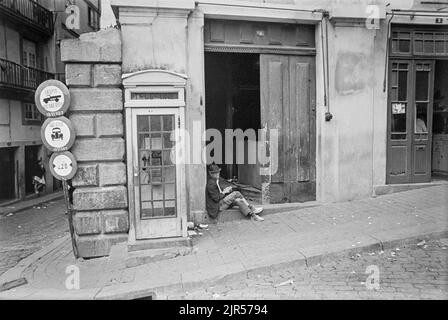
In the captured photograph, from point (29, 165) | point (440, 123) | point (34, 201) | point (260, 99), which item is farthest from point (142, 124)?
point (29, 165)

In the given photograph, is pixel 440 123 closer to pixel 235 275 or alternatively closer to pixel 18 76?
pixel 235 275

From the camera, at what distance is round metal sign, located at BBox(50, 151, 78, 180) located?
618 centimetres

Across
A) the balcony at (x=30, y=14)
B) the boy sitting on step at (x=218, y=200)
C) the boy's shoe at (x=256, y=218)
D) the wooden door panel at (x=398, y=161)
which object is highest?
the balcony at (x=30, y=14)

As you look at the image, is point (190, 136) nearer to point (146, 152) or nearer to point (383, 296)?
point (146, 152)

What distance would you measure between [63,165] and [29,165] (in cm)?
1375

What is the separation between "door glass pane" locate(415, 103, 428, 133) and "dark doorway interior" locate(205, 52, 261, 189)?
3990 millimetres

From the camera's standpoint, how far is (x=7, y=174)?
16281 millimetres

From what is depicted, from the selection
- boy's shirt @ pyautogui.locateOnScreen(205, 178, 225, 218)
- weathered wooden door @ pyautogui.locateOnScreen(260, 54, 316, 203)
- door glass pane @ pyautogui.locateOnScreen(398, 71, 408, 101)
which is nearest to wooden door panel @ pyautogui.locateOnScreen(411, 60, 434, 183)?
door glass pane @ pyautogui.locateOnScreen(398, 71, 408, 101)

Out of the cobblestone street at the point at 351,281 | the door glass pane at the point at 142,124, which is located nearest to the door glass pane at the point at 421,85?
the cobblestone street at the point at 351,281

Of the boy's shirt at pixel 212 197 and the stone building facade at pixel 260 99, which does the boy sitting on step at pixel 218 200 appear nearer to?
the boy's shirt at pixel 212 197

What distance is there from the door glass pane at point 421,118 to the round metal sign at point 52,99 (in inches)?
312

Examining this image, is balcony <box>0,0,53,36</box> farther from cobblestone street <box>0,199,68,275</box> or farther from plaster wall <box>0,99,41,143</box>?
cobblestone street <box>0,199,68,275</box>

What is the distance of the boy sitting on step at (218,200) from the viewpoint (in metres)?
7.41

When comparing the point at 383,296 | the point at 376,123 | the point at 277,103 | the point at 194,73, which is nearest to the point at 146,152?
the point at 194,73
